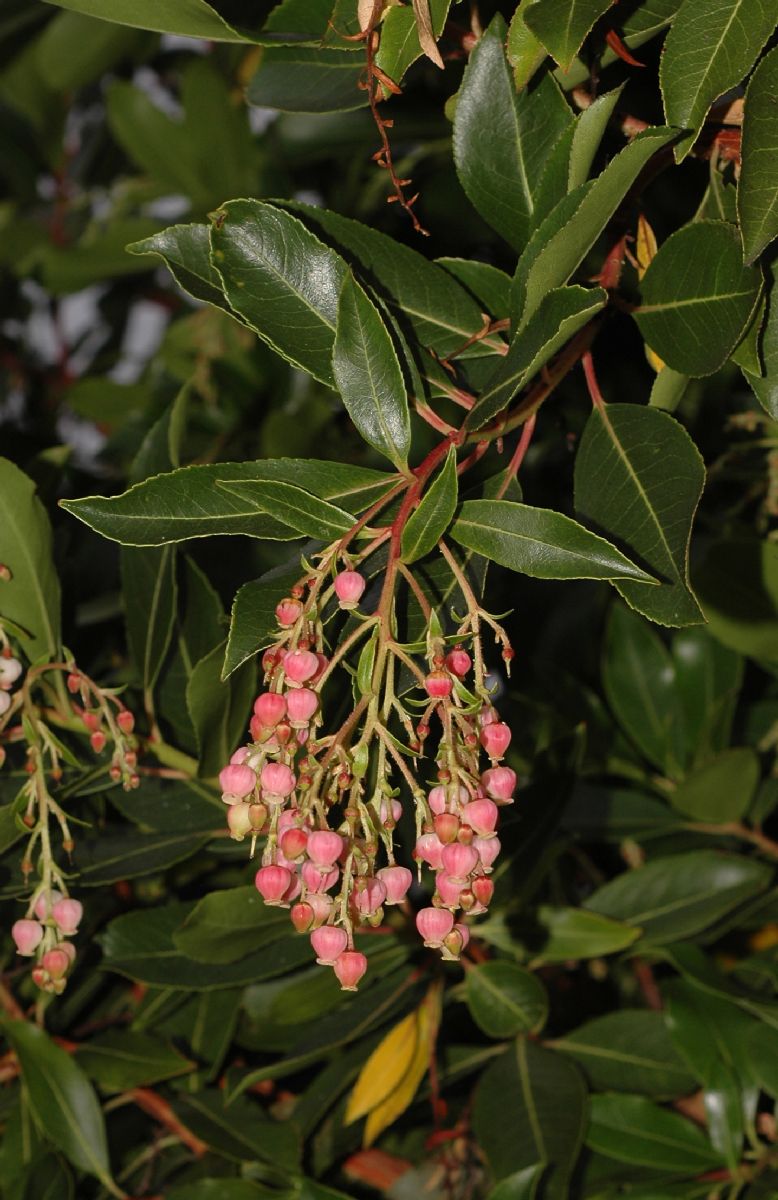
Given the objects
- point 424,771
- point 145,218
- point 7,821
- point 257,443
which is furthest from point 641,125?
point 145,218

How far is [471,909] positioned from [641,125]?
1.71ft

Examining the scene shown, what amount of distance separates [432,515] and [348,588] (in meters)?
0.06

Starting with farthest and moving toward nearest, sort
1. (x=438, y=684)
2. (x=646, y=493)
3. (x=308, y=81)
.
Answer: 1. (x=308, y=81)
2. (x=646, y=493)
3. (x=438, y=684)

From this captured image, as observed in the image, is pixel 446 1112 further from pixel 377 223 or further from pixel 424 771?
pixel 377 223

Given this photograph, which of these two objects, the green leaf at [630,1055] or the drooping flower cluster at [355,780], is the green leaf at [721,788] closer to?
the green leaf at [630,1055]

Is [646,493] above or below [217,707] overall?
above

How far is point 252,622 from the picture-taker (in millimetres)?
714

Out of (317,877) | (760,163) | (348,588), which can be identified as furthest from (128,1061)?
(760,163)

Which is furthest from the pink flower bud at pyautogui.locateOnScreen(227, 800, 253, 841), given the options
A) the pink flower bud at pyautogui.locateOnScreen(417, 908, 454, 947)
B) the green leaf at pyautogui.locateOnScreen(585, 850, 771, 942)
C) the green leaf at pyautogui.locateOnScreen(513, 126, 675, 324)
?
the green leaf at pyautogui.locateOnScreen(585, 850, 771, 942)

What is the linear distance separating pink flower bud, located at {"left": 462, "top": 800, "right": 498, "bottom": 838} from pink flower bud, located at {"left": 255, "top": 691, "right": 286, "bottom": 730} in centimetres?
11

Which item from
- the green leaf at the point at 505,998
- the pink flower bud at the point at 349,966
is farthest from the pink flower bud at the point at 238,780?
the green leaf at the point at 505,998

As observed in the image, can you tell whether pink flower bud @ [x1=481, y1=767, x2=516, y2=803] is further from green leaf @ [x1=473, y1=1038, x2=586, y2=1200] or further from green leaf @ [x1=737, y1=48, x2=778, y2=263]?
green leaf @ [x1=473, y1=1038, x2=586, y2=1200]

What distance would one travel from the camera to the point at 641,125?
32.8 inches

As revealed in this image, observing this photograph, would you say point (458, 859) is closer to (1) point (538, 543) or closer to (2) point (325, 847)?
(2) point (325, 847)
